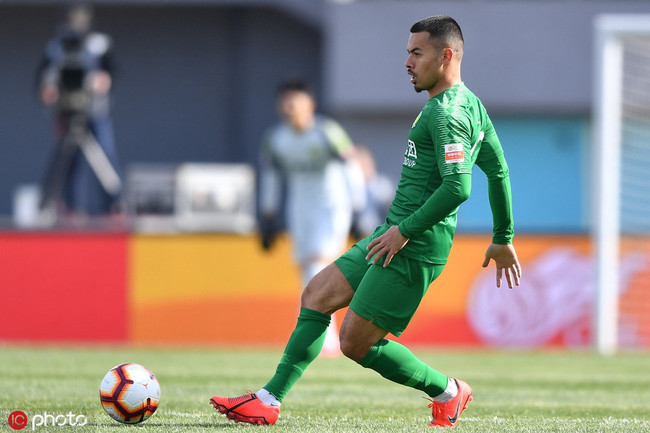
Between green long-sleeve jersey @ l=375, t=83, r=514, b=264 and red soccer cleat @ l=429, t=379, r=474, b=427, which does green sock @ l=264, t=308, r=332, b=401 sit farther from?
red soccer cleat @ l=429, t=379, r=474, b=427

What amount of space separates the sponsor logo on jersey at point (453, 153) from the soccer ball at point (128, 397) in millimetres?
1726

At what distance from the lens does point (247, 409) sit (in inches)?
214

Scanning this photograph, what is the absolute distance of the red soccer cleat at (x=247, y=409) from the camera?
5.43 metres

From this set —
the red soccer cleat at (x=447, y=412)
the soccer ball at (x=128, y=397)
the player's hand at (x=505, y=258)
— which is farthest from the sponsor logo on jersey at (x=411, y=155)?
the soccer ball at (x=128, y=397)

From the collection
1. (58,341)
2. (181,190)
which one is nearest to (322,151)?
(58,341)

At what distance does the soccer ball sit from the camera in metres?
5.35

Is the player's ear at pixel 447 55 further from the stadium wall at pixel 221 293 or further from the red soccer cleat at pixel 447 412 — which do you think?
the stadium wall at pixel 221 293

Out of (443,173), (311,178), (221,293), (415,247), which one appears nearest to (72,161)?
(221,293)

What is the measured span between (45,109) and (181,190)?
6.19m

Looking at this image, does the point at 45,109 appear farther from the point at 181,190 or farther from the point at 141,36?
the point at 181,190

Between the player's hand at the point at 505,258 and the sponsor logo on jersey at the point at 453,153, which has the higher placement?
the sponsor logo on jersey at the point at 453,153

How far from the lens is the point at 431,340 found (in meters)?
12.3

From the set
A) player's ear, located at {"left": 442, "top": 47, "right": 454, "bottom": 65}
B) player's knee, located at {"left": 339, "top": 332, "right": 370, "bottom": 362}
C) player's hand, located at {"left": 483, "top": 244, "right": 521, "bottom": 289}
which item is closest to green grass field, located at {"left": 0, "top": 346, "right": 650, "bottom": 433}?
player's knee, located at {"left": 339, "top": 332, "right": 370, "bottom": 362}

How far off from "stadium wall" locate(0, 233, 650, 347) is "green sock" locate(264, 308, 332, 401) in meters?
6.68
